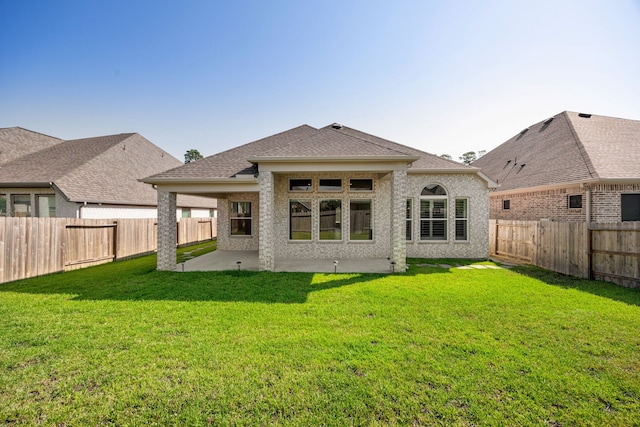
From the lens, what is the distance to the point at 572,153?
39.2 ft

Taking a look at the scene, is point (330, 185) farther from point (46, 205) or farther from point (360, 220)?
point (46, 205)

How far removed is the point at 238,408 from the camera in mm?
2691

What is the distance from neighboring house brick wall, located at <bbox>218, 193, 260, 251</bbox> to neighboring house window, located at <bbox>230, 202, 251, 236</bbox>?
181mm

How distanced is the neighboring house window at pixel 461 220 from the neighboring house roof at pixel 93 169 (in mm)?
16768

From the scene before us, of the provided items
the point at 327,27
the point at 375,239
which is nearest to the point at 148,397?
the point at 375,239

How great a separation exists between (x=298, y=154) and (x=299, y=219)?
11.0ft

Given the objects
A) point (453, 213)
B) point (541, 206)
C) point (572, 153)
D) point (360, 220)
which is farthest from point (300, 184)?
point (572, 153)

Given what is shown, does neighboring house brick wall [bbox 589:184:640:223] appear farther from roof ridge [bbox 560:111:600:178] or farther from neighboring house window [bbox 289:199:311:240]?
neighboring house window [bbox 289:199:311:240]

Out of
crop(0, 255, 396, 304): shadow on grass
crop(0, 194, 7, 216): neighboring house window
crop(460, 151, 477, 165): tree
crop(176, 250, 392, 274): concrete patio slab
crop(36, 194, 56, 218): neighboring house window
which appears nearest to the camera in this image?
crop(0, 255, 396, 304): shadow on grass

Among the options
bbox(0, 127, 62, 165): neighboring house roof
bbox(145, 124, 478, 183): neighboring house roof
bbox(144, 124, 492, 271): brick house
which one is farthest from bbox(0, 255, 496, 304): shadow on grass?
bbox(0, 127, 62, 165): neighboring house roof

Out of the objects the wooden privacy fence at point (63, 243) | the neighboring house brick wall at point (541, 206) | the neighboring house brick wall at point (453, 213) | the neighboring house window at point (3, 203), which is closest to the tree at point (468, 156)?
the neighboring house brick wall at point (541, 206)

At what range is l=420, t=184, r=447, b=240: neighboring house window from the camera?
11.5 m

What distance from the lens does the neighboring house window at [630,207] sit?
10.3 meters

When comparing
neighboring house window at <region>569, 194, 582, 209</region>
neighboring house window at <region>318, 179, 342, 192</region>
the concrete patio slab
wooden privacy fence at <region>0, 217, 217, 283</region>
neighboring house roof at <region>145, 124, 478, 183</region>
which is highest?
neighboring house roof at <region>145, 124, 478, 183</region>
